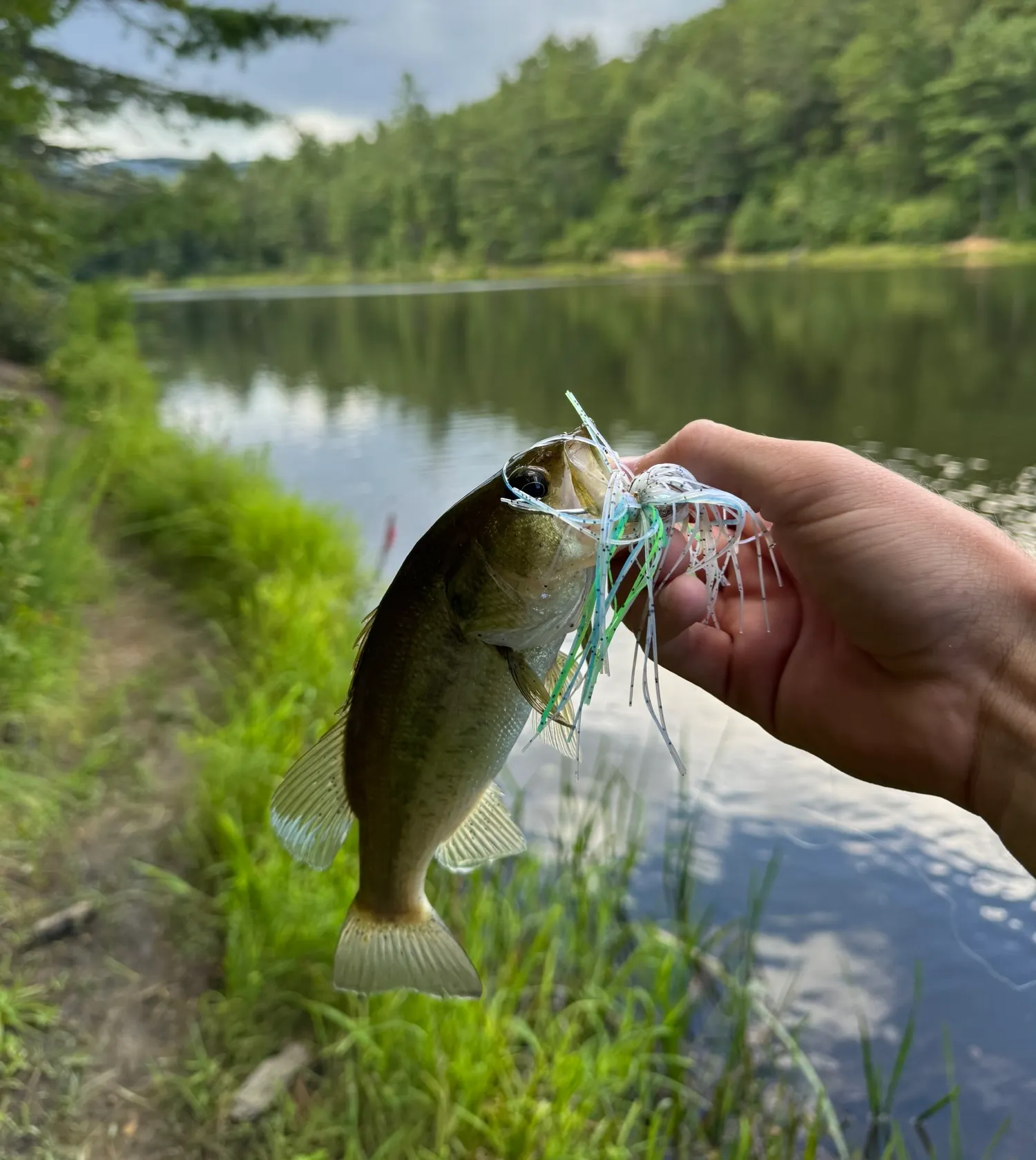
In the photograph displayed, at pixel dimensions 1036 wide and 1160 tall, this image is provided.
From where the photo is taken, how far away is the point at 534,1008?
341 cm

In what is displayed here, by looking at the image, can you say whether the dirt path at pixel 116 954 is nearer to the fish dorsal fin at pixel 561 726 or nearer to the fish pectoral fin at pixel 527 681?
the fish dorsal fin at pixel 561 726

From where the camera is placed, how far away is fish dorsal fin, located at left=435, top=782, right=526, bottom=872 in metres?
1.71

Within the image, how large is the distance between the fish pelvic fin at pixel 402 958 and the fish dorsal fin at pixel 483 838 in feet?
Result: 0.40

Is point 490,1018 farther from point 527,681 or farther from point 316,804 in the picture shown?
point 527,681

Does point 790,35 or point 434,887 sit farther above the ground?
point 790,35

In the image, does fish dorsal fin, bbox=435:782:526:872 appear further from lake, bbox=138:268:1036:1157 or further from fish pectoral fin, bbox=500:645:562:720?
lake, bbox=138:268:1036:1157

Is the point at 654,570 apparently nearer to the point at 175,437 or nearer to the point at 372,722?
the point at 372,722

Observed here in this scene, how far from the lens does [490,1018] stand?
2955 millimetres

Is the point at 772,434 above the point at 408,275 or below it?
below

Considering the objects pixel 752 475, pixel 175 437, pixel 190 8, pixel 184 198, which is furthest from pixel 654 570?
pixel 184 198

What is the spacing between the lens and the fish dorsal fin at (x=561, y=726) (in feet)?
4.81

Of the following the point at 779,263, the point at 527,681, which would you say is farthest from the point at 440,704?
the point at 779,263

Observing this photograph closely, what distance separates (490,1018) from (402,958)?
1.63m

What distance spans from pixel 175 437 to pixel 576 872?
819 cm
